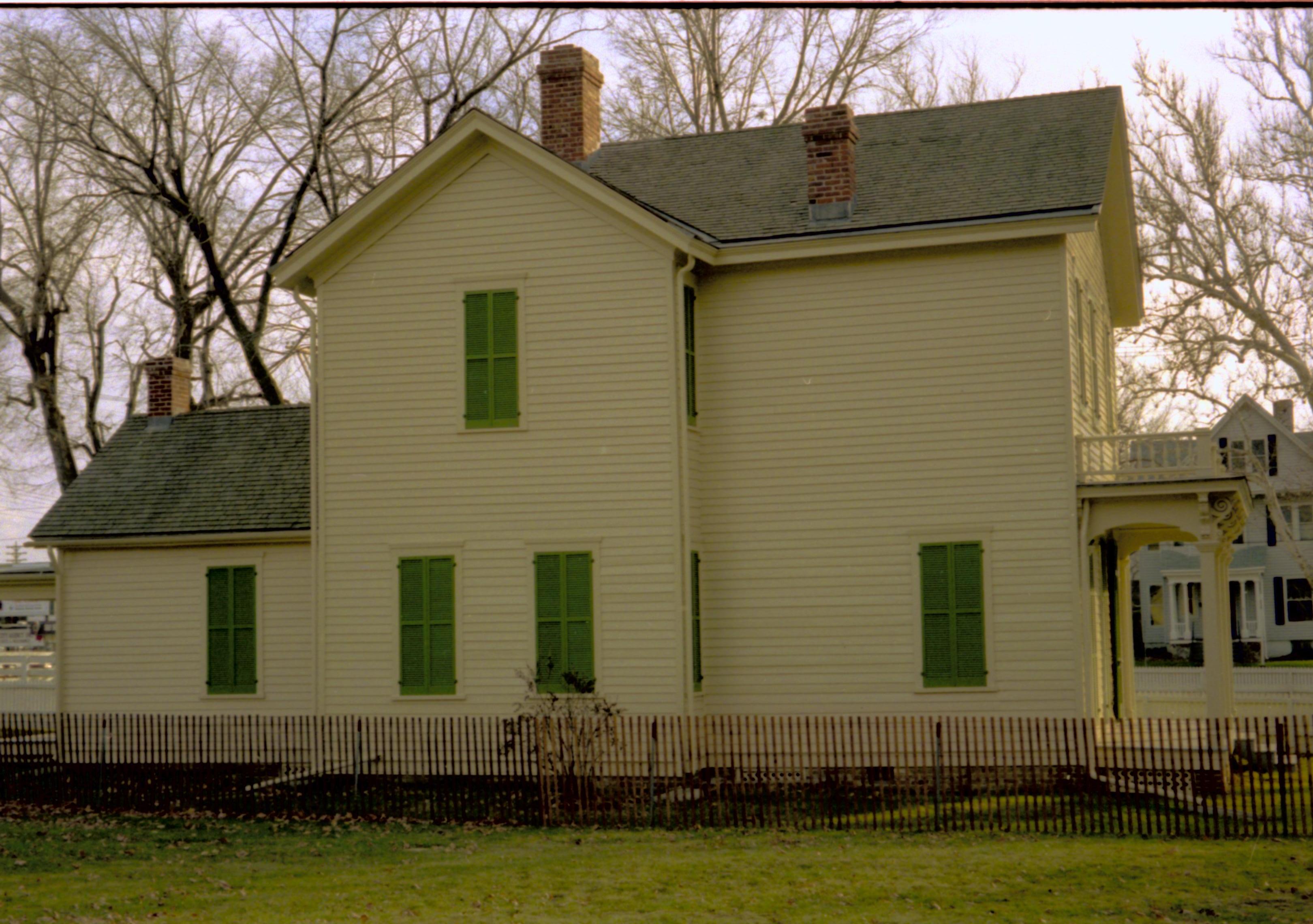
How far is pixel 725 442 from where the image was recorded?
19875mm

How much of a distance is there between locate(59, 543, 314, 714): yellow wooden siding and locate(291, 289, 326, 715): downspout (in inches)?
53.5

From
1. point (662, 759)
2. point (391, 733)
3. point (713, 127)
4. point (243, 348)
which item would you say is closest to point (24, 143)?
point (243, 348)

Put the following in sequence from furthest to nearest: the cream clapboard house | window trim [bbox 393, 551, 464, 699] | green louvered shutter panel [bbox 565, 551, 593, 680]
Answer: window trim [bbox 393, 551, 464, 699], green louvered shutter panel [bbox 565, 551, 593, 680], the cream clapboard house

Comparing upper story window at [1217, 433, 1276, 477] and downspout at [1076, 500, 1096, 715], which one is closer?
downspout at [1076, 500, 1096, 715]

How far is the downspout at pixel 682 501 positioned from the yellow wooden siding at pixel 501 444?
0.06 metres

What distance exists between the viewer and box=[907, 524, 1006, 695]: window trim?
61.0 feet

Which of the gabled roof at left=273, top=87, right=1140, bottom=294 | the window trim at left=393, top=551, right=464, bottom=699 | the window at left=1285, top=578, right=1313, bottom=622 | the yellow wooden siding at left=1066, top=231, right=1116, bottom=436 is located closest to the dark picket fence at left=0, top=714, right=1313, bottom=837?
the window trim at left=393, top=551, right=464, bottom=699

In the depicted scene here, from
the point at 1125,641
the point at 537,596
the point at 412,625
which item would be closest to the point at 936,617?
the point at 537,596

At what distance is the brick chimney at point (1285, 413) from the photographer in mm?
51500

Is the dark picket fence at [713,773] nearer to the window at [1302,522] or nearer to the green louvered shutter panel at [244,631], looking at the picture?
the green louvered shutter panel at [244,631]

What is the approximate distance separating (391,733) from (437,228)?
6.83 m

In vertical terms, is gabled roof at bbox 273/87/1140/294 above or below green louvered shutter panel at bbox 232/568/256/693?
above

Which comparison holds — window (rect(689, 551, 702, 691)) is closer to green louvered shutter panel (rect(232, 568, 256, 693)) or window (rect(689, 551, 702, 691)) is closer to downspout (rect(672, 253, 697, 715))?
downspout (rect(672, 253, 697, 715))

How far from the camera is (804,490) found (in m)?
19.5
